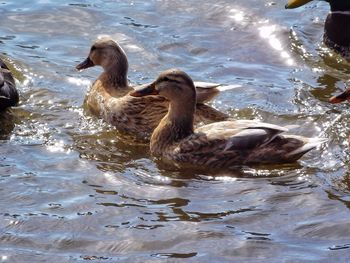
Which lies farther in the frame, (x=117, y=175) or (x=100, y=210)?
(x=117, y=175)

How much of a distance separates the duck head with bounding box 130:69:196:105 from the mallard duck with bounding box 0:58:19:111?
1.30 m

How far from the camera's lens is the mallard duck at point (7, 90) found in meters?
8.41

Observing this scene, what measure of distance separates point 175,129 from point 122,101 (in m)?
0.80

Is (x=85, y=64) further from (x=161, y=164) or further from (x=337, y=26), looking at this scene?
(x=337, y=26)

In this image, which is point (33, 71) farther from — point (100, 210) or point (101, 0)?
point (100, 210)

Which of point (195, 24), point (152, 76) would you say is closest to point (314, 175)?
point (152, 76)

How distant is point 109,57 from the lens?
910 centimetres

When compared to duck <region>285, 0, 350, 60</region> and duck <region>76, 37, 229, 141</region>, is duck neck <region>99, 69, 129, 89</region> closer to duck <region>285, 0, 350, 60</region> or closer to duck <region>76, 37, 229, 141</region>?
duck <region>76, 37, 229, 141</region>

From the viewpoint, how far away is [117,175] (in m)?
7.40

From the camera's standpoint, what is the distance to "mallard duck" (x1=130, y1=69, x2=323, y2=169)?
750 centimetres

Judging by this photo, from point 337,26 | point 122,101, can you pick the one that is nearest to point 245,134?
point 122,101

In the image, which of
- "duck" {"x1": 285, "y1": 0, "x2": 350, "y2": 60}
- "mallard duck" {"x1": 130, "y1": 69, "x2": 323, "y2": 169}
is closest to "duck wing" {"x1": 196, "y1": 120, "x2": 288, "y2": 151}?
"mallard duck" {"x1": 130, "y1": 69, "x2": 323, "y2": 169}

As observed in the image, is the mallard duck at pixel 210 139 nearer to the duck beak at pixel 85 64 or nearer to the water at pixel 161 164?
the water at pixel 161 164

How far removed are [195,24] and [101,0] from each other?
126 cm
